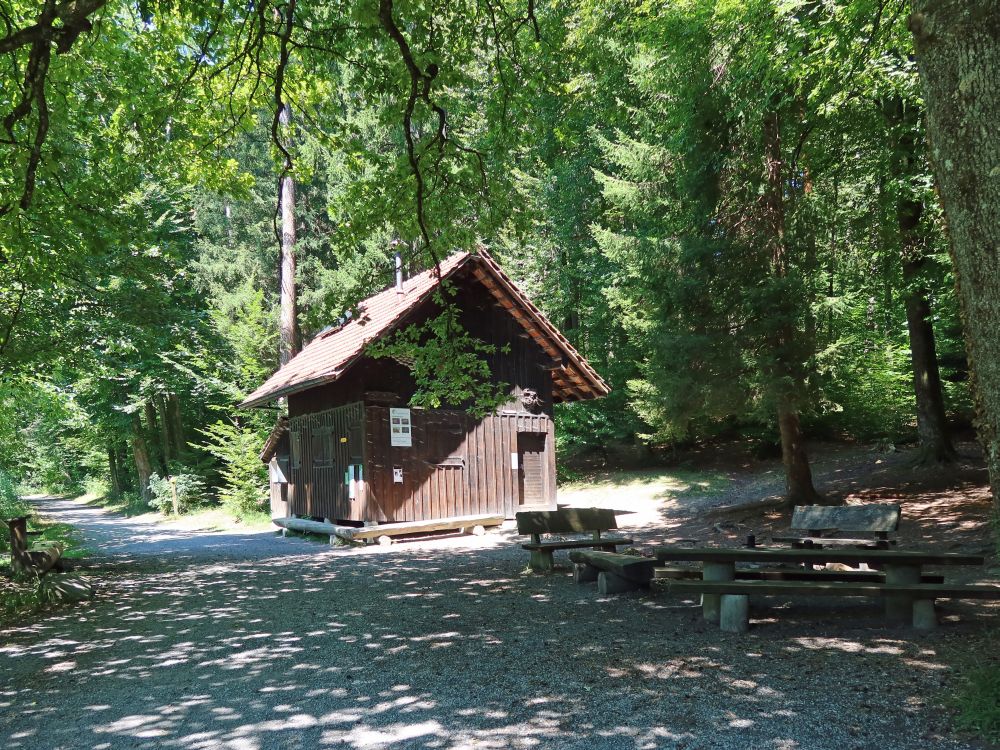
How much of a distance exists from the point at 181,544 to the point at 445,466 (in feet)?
23.1

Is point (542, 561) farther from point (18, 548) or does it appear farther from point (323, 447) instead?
point (323, 447)

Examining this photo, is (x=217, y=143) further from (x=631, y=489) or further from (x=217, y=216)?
(x=217, y=216)

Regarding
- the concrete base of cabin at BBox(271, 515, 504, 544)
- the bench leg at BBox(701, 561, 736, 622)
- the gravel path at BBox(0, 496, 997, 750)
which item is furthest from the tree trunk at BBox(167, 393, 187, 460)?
the bench leg at BBox(701, 561, 736, 622)

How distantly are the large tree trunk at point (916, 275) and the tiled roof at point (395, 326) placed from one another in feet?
24.9

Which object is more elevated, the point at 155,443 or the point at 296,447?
the point at 155,443

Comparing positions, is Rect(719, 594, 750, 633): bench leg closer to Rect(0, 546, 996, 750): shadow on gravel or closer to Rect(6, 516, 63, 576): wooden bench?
Rect(0, 546, 996, 750): shadow on gravel

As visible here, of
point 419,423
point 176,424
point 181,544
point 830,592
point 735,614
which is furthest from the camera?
point 176,424

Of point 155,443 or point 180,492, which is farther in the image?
point 155,443

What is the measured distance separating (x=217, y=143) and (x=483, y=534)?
33.2ft

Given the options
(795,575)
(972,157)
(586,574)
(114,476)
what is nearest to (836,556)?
(795,575)

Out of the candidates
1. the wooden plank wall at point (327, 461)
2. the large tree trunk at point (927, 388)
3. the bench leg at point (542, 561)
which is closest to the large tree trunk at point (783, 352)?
the large tree trunk at point (927, 388)

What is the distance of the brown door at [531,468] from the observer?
58.7 ft

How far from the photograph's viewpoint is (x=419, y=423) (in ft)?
51.2

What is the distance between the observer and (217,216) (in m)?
30.3
